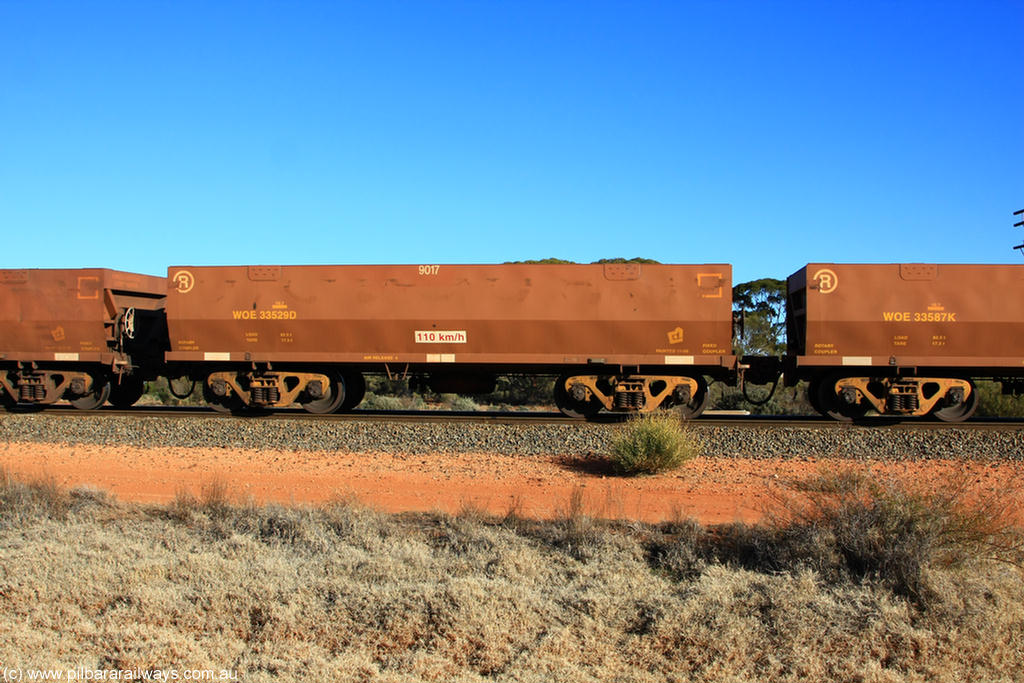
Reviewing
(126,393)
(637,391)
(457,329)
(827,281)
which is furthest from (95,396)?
(827,281)

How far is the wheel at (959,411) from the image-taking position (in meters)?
14.0

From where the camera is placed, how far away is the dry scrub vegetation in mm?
4453

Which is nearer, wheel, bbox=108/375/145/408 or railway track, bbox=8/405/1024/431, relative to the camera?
railway track, bbox=8/405/1024/431

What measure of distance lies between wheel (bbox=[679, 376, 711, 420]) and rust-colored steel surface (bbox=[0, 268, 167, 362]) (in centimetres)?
1246

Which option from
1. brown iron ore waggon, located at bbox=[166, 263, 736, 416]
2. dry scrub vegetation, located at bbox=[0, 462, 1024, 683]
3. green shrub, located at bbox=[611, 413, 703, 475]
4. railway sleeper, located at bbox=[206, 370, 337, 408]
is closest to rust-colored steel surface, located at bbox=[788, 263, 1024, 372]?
brown iron ore waggon, located at bbox=[166, 263, 736, 416]

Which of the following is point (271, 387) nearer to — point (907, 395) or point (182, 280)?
point (182, 280)

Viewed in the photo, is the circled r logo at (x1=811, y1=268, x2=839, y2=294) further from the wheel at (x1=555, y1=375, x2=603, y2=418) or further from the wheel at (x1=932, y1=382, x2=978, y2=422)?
the wheel at (x1=555, y1=375, x2=603, y2=418)

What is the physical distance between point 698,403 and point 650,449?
4.43 m

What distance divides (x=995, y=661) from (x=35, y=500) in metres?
8.88

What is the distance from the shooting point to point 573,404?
1490cm

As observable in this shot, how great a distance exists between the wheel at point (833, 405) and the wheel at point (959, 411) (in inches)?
56.0

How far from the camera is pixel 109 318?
15867 mm

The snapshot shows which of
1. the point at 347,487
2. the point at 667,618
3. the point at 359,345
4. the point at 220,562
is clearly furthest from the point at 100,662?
the point at 359,345

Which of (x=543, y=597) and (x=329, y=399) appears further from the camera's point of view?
(x=329, y=399)
